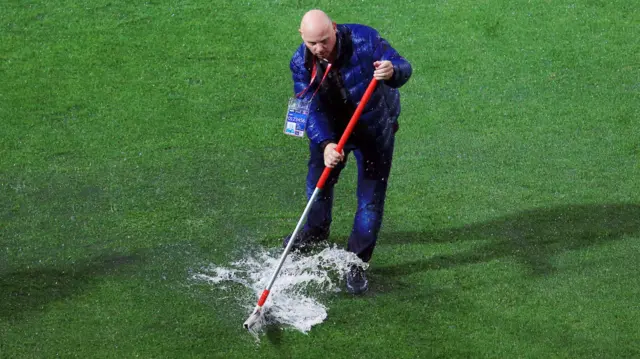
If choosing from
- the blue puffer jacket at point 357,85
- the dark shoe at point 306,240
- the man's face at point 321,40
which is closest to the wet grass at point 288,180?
the dark shoe at point 306,240

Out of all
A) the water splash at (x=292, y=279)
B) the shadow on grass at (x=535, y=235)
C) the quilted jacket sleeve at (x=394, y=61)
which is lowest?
the water splash at (x=292, y=279)

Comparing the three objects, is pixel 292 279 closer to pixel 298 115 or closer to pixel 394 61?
pixel 298 115

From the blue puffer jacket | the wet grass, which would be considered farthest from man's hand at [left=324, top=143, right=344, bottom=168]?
the wet grass

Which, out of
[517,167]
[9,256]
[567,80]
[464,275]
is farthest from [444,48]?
[9,256]

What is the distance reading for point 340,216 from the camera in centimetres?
708

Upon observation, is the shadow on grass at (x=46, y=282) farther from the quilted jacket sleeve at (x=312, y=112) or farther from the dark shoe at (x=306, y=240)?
the quilted jacket sleeve at (x=312, y=112)

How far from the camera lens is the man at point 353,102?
5605 millimetres

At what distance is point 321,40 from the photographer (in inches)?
216

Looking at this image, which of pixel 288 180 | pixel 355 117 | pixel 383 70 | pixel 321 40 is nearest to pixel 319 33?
pixel 321 40

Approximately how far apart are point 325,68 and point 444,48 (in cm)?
357

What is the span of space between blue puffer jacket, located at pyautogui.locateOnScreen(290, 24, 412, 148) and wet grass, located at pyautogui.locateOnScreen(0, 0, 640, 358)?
1015 millimetres

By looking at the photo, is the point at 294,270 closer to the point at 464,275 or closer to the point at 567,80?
the point at 464,275

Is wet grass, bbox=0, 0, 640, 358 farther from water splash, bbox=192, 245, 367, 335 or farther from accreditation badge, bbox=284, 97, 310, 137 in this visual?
accreditation badge, bbox=284, 97, 310, 137

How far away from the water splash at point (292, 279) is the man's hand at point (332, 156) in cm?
76
